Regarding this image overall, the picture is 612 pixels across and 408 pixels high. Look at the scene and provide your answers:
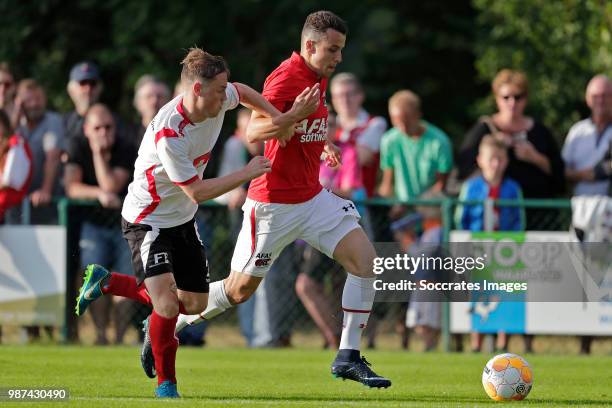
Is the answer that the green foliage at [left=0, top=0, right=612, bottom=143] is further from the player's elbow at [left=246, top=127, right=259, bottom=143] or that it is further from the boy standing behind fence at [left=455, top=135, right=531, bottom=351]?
the player's elbow at [left=246, top=127, right=259, bottom=143]

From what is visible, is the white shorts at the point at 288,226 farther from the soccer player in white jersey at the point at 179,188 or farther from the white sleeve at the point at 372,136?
the white sleeve at the point at 372,136

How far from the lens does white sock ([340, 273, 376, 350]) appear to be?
32.1 feet

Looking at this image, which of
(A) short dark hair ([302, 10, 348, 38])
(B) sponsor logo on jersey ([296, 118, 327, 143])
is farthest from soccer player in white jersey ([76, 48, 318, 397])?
(A) short dark hair ([302, 10, 348, 38])

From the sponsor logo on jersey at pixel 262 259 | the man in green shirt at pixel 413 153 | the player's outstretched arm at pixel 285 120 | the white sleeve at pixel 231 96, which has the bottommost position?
the sponsor logo on jersey at pixel 262 259

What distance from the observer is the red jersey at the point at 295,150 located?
994cm

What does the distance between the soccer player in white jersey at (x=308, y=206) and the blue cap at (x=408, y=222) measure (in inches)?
158

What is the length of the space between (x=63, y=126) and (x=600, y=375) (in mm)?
6840

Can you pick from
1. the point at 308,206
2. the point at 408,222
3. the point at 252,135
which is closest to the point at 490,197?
the point at 408,222

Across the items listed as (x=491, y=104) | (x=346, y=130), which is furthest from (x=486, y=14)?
(x=346, y=130)

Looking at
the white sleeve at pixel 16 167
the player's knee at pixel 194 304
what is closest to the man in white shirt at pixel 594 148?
the player's knee at pixel 194 304

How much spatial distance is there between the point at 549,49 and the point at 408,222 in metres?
6.79

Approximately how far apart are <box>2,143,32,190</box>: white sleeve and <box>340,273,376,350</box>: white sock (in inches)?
222

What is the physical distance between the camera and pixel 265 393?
9.51 metres

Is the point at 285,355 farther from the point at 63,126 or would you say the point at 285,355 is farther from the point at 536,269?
the point at 63,126
